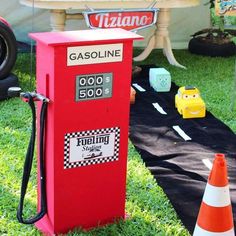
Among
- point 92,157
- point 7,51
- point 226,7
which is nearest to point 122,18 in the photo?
point 226,7

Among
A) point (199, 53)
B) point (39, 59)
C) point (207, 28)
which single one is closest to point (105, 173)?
point (39, 59)

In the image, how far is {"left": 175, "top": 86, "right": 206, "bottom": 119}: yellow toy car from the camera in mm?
4879

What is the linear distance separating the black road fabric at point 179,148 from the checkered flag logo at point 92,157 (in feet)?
1.92

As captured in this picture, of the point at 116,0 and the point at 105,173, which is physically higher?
the point at 116,0

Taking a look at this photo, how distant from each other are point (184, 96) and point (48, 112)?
236 centimetres

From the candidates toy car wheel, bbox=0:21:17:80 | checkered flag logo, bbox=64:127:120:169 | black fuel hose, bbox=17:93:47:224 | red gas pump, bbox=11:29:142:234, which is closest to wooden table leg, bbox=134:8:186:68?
toy car wheel, bbox=0:21:17:80

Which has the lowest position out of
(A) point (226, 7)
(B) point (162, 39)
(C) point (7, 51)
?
(B) point (162, 39)

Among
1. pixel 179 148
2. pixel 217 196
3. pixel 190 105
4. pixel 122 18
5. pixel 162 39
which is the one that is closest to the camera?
pixel 217 196

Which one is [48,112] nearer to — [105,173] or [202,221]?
[105,173]

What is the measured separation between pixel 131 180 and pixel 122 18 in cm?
255

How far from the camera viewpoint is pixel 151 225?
10.3ft

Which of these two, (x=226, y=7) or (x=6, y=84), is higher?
(x=226, y=7)

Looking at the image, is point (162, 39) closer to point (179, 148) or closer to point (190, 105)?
point (190, 105)

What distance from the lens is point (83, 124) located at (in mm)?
2857
